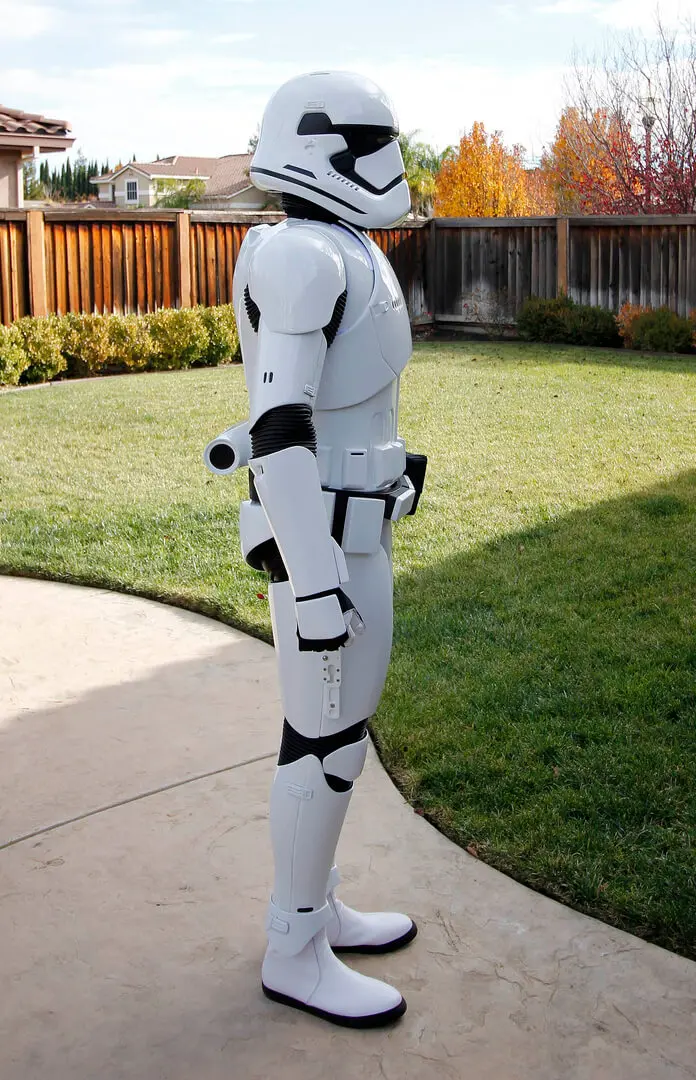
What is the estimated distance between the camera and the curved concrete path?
8.08 ft

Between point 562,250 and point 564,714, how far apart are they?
43.5 feet

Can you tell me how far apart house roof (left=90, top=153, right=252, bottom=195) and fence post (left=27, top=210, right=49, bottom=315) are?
153ft

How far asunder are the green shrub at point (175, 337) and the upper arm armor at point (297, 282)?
39.1 ft

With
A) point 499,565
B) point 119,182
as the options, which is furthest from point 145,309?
point 119,182

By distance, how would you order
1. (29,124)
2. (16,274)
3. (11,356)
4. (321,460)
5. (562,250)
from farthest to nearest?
(29,124) → (562,250) → (16,274) → (11,356) → (321,460)

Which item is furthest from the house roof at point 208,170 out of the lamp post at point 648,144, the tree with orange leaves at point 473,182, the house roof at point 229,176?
the lamp post at point 648,144

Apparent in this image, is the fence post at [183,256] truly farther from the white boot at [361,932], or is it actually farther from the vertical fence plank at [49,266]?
the white boot at [361,932]

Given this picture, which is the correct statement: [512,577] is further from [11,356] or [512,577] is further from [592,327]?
[592,327]

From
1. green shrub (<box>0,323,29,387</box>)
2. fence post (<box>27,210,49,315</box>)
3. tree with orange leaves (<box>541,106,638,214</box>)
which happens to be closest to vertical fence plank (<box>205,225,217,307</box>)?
fence post (<box>27,210,49,315</box>)

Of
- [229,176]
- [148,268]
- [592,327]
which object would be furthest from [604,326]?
[229,176]

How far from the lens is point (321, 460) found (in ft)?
8.21

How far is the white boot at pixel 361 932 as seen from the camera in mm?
2820

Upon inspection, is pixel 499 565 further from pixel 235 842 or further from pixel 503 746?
pixel 235 842

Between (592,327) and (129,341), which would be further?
(592,327)
